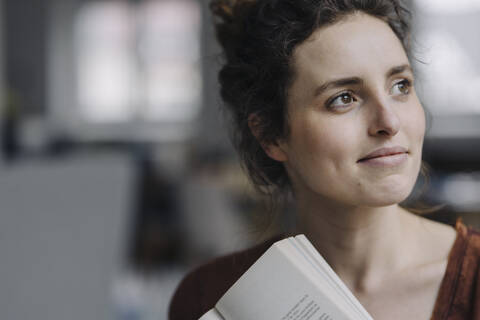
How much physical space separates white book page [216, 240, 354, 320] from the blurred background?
305mm

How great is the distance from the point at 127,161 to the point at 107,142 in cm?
401

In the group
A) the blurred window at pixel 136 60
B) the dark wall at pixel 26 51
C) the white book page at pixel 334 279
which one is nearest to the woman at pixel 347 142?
the white book page at pixel 334 279

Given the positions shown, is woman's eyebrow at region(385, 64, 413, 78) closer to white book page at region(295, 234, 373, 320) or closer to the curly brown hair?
the curly brown hair

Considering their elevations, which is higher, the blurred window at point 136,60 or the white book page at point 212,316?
the white book page at point 212,316

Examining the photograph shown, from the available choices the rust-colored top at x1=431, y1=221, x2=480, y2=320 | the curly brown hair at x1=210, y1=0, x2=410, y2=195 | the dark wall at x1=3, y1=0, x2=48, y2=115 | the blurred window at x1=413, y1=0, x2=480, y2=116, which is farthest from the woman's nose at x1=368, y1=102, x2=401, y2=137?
the dark wall at x1=3, y1=0, x2=48, y2=115

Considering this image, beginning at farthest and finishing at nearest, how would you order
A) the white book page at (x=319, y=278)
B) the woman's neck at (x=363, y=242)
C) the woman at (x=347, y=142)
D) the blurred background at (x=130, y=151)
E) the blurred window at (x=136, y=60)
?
1. the blurred window at (x=136, y=60)
2. the blurred background at (x=130, y=151)
3. the woman's neck at (x=363, y=242)
4. the woman at (x=347, y=142)
5. the white book page at (x=319, y=278)

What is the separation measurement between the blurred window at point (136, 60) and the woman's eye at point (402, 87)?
5.61m

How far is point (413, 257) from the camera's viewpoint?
101cm

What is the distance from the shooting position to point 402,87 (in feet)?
3.06

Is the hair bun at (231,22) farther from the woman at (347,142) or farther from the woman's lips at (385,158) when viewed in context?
the woman's lips at (385,158)

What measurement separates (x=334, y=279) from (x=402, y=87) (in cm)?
33

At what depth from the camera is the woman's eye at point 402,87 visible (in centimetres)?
92

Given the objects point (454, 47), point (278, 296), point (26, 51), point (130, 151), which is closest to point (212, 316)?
point (278, 296)

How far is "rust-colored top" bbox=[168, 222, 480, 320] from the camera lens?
3.07ft
